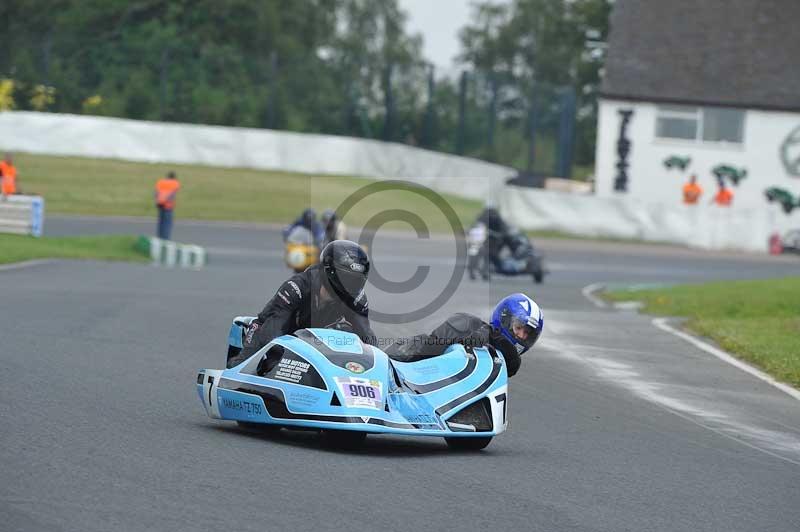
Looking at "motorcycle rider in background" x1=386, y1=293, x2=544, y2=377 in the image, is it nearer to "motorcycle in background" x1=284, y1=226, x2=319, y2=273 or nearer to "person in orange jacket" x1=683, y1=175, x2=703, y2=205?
"motorcycle in background" x1=284, y1=226, x2=319, y2=273

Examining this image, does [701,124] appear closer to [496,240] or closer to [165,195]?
[496,240]

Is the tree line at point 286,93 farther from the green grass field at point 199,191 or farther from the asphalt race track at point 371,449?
the asphalt race track at point 371,449

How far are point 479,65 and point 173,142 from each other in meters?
46.9

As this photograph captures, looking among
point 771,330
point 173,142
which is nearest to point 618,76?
point 173,142

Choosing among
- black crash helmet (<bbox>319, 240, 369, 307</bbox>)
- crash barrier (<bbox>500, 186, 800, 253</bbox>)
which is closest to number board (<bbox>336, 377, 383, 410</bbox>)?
black crash helmet (<bbox>319, 240, 369, 307</bbox>)

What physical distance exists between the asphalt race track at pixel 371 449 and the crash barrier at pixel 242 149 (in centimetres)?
2732

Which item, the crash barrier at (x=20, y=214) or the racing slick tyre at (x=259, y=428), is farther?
the crash barrier at (x=20, y=214)

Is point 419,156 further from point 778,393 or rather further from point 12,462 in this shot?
point 12,462

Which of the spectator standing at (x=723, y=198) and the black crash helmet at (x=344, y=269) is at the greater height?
the spectator standing at (x=723, y=198)

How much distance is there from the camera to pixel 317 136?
153ft

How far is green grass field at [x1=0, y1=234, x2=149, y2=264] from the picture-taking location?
23.8 metres

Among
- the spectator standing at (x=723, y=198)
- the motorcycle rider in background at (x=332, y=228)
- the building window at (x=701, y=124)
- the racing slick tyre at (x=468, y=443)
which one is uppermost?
the building window at (x=701, y=124)

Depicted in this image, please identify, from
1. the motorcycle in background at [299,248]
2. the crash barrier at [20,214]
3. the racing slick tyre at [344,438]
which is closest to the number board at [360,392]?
the racing slick tyre at [344,438]

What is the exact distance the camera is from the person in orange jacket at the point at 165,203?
3038 cm
